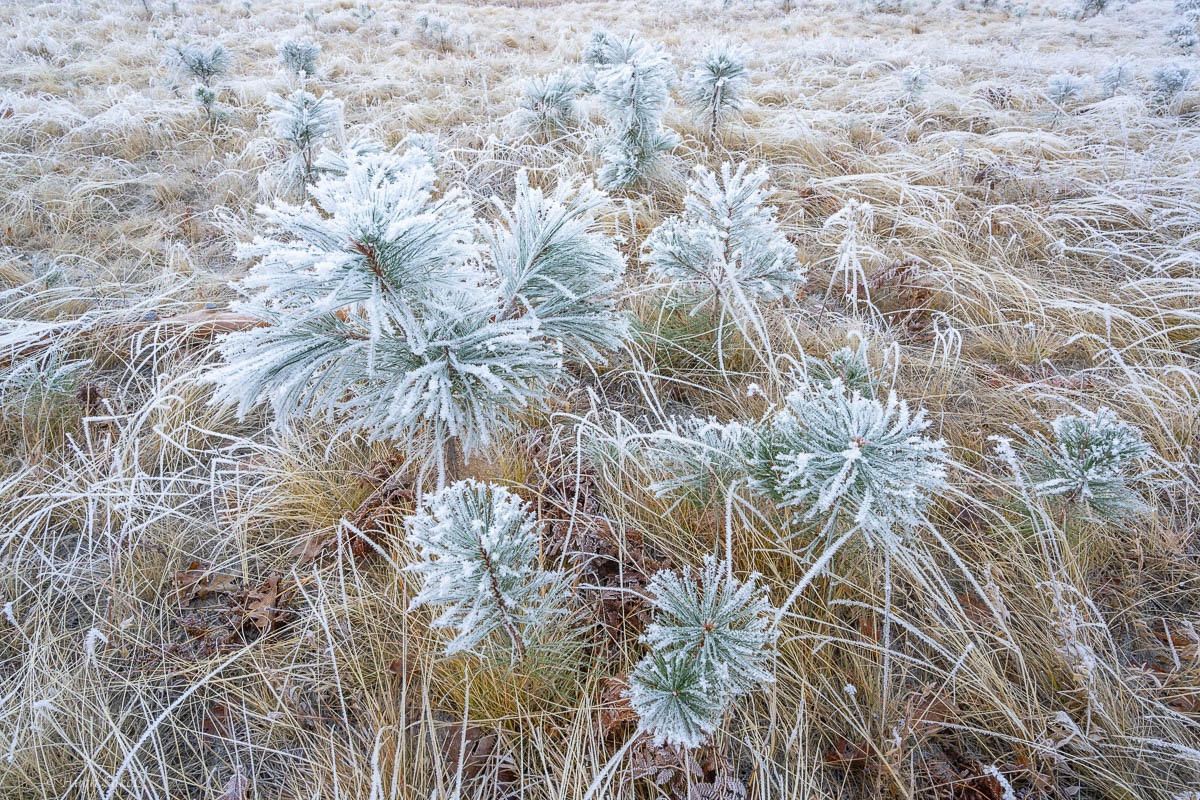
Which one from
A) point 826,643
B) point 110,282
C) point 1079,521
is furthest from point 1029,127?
point 110,282

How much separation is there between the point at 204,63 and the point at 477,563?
5.70 m

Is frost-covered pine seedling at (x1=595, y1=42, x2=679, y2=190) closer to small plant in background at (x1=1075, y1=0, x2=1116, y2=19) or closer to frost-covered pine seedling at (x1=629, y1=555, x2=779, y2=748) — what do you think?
frost-covered pine seedling at (x1=629, y1=555, x2=779, y2=748)

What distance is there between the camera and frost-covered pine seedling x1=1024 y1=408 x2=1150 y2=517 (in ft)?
4.58

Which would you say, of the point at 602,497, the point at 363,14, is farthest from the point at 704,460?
the point at 363,14

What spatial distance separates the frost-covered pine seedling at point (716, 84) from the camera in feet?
10.5

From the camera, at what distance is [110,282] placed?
2.73 metres

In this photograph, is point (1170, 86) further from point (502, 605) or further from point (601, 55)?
point (502, 605)

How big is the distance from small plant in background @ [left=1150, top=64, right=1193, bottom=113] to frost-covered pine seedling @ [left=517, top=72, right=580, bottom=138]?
4.80 m

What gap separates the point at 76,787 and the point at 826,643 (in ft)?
5.59

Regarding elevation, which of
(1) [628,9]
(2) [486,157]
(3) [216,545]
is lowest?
(3) [216,545]

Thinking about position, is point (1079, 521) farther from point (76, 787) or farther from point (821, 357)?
point (76, 787)

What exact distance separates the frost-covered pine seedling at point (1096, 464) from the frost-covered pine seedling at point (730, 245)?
849 millimetres

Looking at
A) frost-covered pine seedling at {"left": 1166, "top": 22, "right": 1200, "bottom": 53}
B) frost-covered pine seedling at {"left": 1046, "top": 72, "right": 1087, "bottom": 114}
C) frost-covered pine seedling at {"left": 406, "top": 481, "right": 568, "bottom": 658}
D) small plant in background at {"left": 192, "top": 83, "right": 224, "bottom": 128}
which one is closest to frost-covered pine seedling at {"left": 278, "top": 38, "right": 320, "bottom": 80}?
small plant in background at {"left": 192, "top": 83, "right": 224, "bottom": 128}

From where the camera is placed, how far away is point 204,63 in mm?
4750
